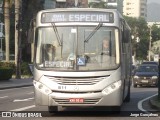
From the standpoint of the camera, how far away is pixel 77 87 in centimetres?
1485

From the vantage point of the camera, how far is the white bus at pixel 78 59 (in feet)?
48.9

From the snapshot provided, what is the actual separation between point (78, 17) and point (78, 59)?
1343 mm

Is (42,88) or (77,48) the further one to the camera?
(77,48)

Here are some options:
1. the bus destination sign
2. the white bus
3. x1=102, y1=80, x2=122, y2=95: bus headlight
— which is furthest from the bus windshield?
x1=102, y1=80, x2=122, y2=95: bus headlight

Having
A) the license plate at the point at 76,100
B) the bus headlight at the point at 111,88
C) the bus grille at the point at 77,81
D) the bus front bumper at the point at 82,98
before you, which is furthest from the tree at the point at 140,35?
the license plate at the point at 76,100

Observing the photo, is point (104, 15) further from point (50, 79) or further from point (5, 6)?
point (5, 6)

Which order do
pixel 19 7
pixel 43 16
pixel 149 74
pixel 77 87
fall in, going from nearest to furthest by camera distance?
pixel 77 87
pixel 43 16
pixel 149 74
pixel 19 7

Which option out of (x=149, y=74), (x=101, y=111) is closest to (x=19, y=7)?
(x=149, y=74)

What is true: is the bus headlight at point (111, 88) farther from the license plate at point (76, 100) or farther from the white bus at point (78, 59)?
the license plate at point (76, 100)

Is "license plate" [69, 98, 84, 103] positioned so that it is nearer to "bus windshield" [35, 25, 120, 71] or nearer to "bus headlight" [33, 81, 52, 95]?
"bus headlight" [33, 81, 52, 95]

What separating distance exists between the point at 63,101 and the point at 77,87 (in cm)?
56

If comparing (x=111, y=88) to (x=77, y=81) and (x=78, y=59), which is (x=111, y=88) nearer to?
(x=77, y=81)

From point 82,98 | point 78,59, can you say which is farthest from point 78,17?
point 82,98

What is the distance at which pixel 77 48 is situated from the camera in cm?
1538
